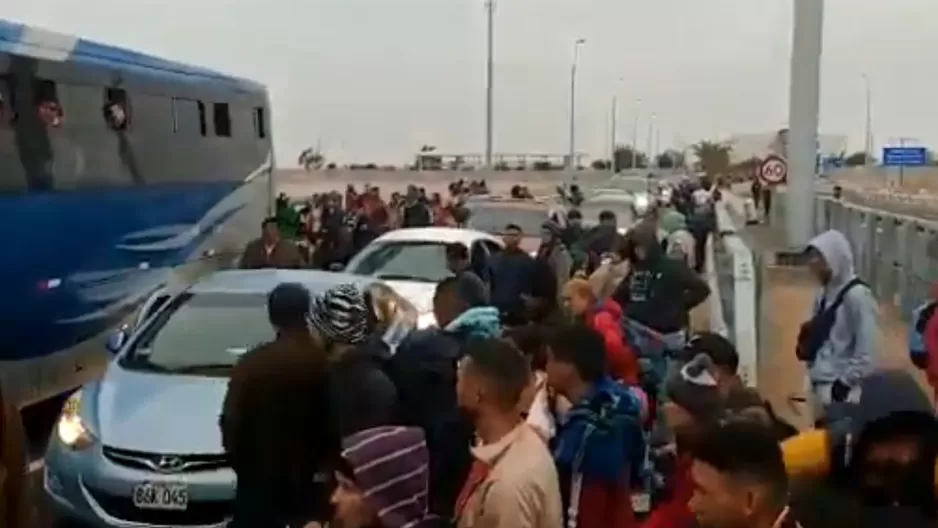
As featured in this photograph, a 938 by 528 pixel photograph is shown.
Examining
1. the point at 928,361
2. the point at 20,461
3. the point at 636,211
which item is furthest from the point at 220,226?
the point at 20,461

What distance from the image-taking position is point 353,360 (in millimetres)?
5996

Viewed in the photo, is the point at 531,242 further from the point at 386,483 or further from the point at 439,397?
the point at 386,483

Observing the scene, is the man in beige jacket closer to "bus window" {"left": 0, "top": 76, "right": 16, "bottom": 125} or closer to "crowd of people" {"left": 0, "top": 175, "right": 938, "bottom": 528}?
"crowd of people" {"left": 0, "top": 175, "right": 938, "bottom": 528}

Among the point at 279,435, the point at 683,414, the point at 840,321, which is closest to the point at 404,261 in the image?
the point at 840,321

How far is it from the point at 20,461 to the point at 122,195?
1151 cm

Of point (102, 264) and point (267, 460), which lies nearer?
point (267, 460)

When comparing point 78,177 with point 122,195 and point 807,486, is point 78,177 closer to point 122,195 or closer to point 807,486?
point 122,195

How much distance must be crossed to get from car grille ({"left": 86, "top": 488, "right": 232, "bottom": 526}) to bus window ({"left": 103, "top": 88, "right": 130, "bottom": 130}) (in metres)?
7.87

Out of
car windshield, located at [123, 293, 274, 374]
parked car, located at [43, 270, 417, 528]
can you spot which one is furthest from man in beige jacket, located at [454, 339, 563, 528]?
car windshield, located at [123, 293, 274, 374]

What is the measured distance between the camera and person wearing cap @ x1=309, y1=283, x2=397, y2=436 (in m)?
5.66

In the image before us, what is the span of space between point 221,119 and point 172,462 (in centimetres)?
1266

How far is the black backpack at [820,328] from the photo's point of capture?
28.9ft

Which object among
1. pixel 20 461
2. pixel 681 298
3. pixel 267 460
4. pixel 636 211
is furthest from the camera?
pixel 636 211

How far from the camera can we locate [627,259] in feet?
39.2
